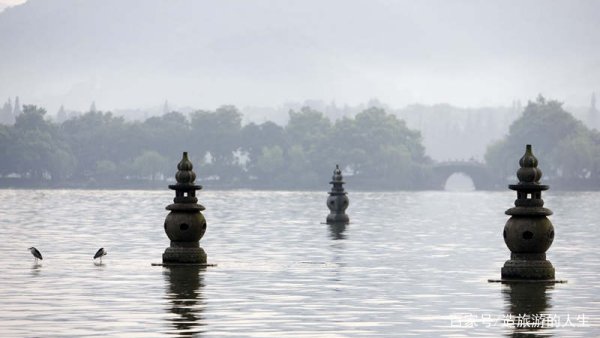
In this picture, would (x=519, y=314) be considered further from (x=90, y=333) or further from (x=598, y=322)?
(x=90, y=333)

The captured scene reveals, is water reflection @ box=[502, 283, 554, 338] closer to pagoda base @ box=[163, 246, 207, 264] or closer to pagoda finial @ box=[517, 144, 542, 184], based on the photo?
pagoda finial @ box=[517, 144, 542, 184]

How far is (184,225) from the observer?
42.0 meters

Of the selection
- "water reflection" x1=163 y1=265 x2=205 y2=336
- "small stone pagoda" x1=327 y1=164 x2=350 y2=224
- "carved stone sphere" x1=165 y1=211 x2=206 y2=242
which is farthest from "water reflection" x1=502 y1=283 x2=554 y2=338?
"small stone pagoda" x1=327 y1=164 x2=350 y2=224

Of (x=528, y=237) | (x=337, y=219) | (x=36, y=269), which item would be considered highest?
(x=337, y=219)

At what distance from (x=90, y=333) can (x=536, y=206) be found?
599 inches

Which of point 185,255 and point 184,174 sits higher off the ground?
point 184,174

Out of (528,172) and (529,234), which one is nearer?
(529,234)

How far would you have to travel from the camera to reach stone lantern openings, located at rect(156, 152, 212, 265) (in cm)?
4209

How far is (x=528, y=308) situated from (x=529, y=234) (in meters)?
6.43

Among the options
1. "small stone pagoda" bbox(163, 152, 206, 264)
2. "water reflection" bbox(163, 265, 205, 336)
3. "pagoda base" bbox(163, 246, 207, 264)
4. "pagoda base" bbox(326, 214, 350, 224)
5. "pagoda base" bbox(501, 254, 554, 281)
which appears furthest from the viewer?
"pagoda base" bbox(326, 214, 350, 224)

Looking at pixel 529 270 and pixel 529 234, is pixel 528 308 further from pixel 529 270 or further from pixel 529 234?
pixel 529 270

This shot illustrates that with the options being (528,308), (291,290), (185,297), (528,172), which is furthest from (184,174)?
(528,308)

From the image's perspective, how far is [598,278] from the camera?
40.8 m

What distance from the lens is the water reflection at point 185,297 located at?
27.2m
